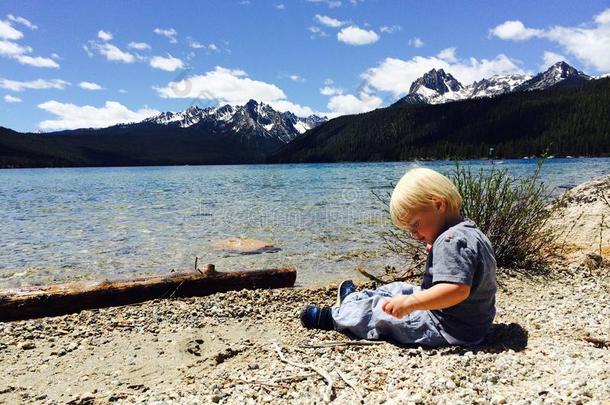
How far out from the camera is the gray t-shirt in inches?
144

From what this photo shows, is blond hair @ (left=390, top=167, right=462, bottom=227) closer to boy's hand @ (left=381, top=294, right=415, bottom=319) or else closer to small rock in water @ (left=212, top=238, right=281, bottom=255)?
boy's hand @ (left=381, top=294, right=415, bottom=319)

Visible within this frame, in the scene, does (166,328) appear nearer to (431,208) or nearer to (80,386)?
(80,386)

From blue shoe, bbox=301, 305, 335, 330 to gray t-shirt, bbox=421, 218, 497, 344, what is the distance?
51.4 inches

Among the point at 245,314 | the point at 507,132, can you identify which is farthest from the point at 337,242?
the point at 507,132

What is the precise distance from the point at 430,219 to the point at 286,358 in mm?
1854

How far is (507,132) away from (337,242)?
203431 millimetres

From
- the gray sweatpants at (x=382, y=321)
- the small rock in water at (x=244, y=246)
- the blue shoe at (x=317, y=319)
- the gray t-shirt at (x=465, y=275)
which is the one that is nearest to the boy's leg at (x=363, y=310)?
the gray sweatpants at (x=382, y=321)

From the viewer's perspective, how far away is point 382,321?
440 centimetres

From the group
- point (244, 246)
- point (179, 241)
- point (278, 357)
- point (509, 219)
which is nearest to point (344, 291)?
point (278, 357)

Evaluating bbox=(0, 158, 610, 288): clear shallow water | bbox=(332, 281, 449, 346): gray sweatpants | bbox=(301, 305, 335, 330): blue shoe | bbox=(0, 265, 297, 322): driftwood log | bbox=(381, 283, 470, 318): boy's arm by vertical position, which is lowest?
bbox=(0, 158, 610, 288): clear shallow water

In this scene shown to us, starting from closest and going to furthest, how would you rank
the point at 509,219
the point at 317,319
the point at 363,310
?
the point at 363,310 < the point at 317,319 < the point at 509,219

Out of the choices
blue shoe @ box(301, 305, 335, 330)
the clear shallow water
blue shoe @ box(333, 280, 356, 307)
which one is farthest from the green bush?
blue shoe @ box(301, 305, 335, 330)

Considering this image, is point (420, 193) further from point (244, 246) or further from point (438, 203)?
point (244, 246)

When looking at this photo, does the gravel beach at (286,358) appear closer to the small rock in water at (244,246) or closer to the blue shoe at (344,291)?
the blue shoe at (344,291)
